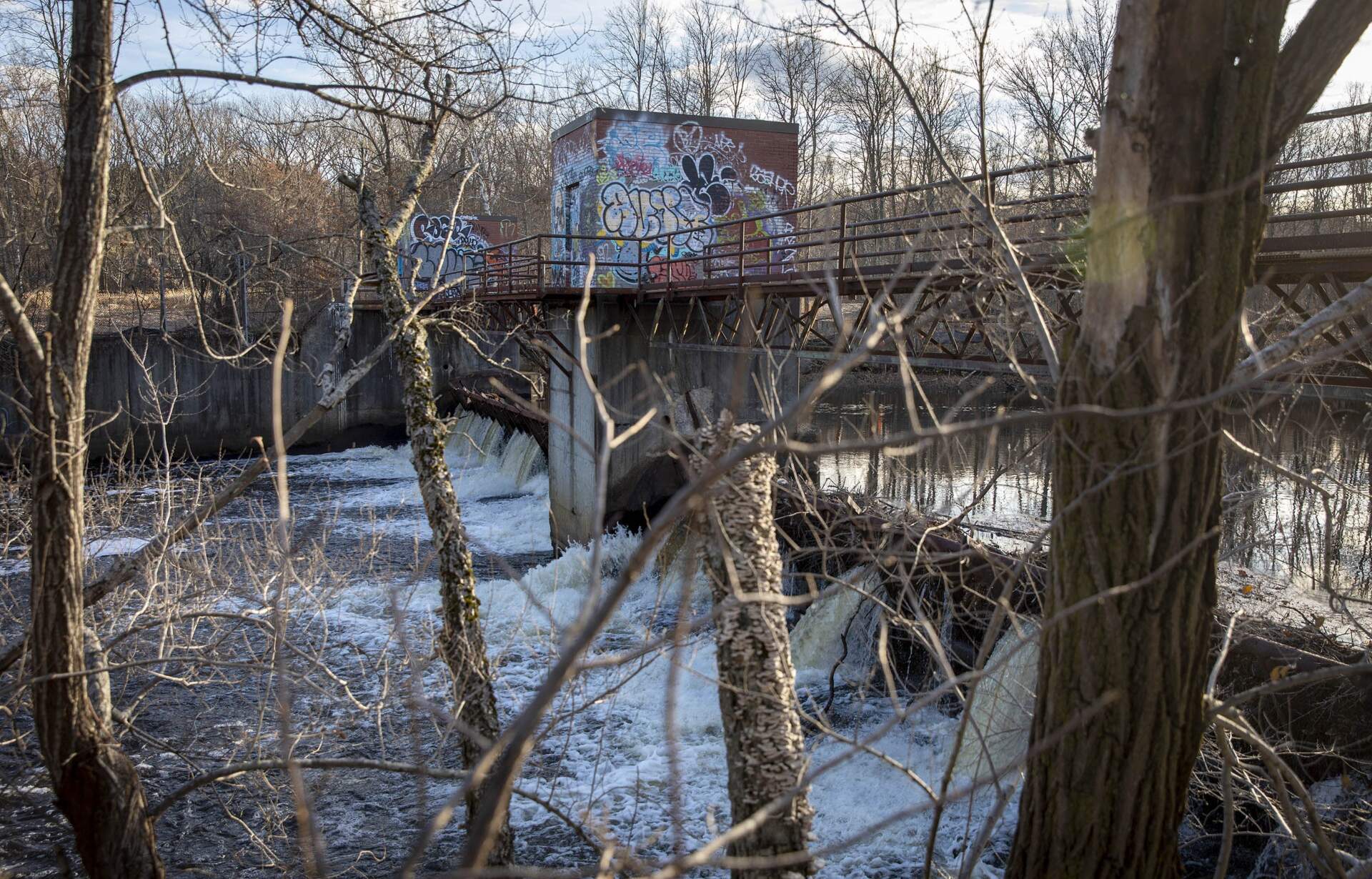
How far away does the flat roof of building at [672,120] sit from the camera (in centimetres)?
2180

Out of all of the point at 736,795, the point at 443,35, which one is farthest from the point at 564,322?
the point at 736,795

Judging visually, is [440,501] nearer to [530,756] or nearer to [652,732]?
[530,756]

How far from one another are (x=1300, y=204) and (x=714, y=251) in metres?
16.5

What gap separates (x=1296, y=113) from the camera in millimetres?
3754

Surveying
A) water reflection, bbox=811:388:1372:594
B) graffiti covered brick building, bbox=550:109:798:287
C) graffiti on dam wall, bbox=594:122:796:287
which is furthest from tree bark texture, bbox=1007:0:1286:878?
graffiti covered brick building, bbox=550:109:798:287

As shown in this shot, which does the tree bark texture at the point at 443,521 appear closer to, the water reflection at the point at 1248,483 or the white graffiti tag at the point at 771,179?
the water reflection at the point at 1248,483

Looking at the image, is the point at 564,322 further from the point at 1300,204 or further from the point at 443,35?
the point at 1300,204

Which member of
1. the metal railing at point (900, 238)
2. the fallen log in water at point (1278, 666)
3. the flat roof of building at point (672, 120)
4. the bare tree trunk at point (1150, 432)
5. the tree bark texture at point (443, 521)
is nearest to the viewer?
the bare tree trunk at point (1150, 432)

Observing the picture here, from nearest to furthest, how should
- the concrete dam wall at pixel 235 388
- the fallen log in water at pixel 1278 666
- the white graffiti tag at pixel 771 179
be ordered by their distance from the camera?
the fallen log in water at pixel 1278 666
the white graffiti tag at pixel 771 179
the concrete dam wall at pixel 235 388

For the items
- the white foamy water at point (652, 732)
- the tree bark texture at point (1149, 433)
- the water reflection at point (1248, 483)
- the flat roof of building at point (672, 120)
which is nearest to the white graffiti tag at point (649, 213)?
the flat roof of building at point (672, 120)

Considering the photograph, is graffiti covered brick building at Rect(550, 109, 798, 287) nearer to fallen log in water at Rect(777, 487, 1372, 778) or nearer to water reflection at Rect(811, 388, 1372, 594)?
water reflection at Rect(811, 388, 1372, 594)

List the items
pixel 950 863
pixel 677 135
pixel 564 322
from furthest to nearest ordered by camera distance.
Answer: pixel 677 135 < pixel 564 322 < pixel 950 863

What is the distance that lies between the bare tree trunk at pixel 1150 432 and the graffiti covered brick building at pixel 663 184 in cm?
1795

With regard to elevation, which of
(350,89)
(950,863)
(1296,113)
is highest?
(350,89)
